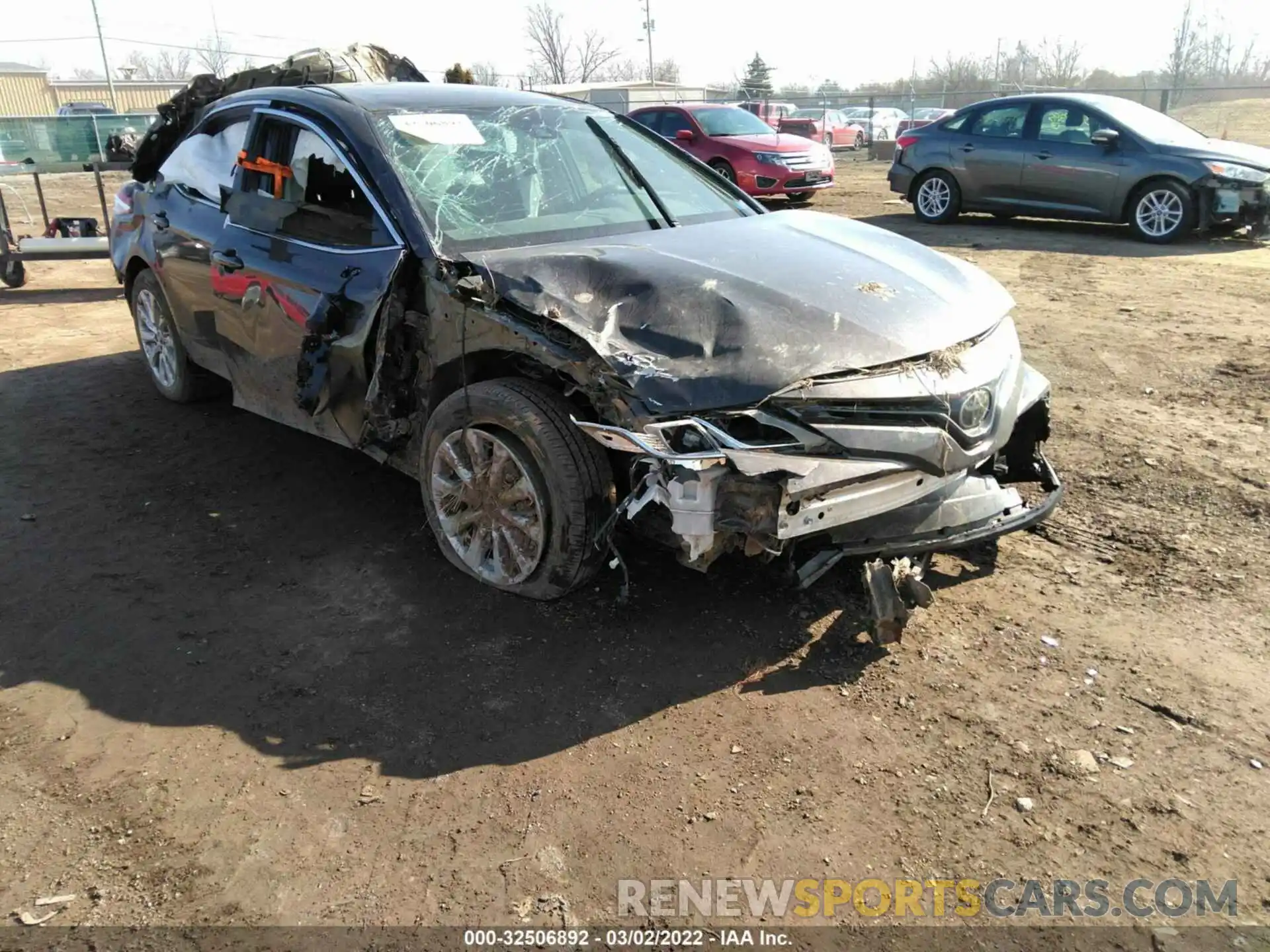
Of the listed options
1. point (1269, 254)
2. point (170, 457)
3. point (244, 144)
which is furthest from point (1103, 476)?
point (1269, 254)

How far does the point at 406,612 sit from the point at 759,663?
4.54ft

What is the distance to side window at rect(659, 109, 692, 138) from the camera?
51.2 ft

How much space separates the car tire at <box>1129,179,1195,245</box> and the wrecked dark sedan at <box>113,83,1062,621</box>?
812 cm

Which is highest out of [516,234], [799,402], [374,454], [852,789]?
[516,234]

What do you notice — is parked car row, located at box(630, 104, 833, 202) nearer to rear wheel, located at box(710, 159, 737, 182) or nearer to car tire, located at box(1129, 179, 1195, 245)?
rear wheel, located at box(710, 159, 737, 182)

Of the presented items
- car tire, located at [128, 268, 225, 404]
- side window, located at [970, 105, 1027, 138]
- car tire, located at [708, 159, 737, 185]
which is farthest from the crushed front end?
car tire, located at [708, 159, 737, 185]

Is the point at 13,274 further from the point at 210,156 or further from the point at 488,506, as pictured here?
the point at 488,506

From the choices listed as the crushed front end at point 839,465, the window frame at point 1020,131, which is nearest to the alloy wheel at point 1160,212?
the window frame at point 1020,131

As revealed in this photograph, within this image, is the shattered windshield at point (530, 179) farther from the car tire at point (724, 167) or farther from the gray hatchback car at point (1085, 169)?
the car tire at point (724, 167)

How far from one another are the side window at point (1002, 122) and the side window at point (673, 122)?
16.1 ft

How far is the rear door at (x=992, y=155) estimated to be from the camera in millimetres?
11898

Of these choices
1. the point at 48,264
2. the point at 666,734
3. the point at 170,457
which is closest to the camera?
the point at 666,734

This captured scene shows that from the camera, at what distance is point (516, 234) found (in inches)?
151

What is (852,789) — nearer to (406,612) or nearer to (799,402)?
(799,402)
